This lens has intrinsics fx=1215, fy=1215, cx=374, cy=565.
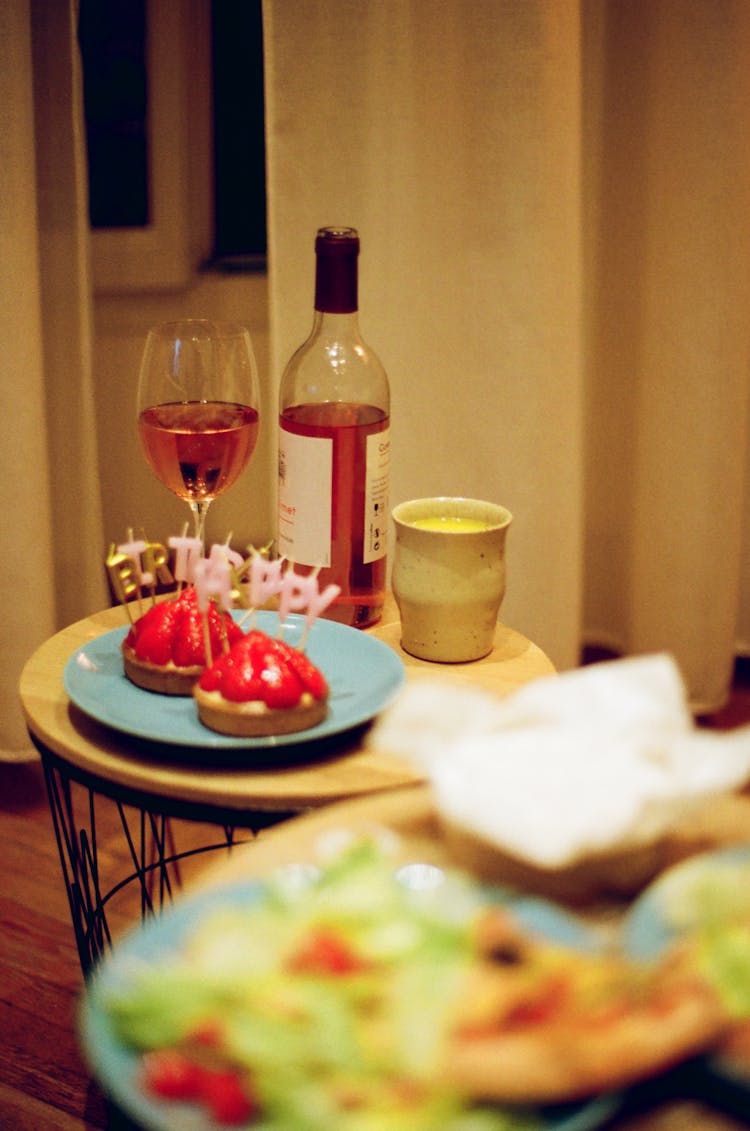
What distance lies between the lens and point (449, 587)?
1.08m

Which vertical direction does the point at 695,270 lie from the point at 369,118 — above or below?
below

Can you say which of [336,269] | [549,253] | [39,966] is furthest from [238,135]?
[39,966]

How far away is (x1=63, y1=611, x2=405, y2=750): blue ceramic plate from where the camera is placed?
→ 898mm

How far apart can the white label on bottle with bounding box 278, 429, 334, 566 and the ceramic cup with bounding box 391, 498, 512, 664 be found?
73mm

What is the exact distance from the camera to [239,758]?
91cm

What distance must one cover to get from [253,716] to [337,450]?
1.06 ft

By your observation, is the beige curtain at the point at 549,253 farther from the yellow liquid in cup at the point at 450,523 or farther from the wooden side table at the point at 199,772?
the wooden side table at the point at 199,772

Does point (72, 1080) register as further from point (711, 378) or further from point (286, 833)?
point (711, 378)

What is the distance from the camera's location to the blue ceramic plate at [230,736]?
898 millimetres

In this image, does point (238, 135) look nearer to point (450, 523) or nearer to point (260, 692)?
point (450, 523)

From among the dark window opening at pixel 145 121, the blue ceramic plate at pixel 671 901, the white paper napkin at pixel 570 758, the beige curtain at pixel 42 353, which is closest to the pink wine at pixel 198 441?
the white paper napkin at pixel 570 758

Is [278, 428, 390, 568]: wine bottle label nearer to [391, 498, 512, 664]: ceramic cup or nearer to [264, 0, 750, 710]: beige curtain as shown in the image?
[391, 498, 512, 664]: ceramic cup

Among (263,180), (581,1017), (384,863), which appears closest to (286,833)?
(384,863)

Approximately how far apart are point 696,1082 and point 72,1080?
3.80 feet
